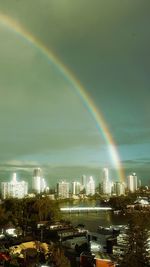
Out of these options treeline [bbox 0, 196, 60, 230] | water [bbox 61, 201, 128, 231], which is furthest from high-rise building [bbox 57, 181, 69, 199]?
treeline [bbox 0, 196, 60, 230]

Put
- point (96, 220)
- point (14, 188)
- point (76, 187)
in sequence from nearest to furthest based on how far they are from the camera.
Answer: point (96, 220) → point (14, 188) → point (76, 187)

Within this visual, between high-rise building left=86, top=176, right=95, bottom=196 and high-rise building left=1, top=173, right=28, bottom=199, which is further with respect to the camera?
high-rise building left=86, top=176, right=95, bottom=196

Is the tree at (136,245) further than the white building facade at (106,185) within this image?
No

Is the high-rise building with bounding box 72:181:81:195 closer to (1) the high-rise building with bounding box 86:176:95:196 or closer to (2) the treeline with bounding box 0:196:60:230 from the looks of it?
(1) the high-rise building with bounding box 86:176:95:196

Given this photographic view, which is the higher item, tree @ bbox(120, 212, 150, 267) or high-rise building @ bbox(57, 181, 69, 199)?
tree @ bbox(120, 212, 150, 267)

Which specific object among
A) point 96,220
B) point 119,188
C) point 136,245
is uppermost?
point 136,245

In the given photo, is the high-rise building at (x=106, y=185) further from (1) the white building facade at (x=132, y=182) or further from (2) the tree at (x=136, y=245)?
(2) the tree at (x=136, y=245)

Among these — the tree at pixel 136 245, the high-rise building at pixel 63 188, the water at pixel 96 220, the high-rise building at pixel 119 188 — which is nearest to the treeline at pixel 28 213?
the water at pixel 96 220

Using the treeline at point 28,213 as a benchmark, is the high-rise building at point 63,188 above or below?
below

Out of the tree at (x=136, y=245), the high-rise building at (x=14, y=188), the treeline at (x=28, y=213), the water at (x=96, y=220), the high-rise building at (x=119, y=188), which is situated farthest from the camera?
the high-rise building at (x=119, y=188)

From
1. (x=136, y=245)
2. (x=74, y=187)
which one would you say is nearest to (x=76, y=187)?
(x=74, y=187)

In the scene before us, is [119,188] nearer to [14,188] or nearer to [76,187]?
[76,187]

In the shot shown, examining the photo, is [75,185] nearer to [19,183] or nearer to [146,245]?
[19,183]

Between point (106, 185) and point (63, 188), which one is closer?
point (63, 188)
